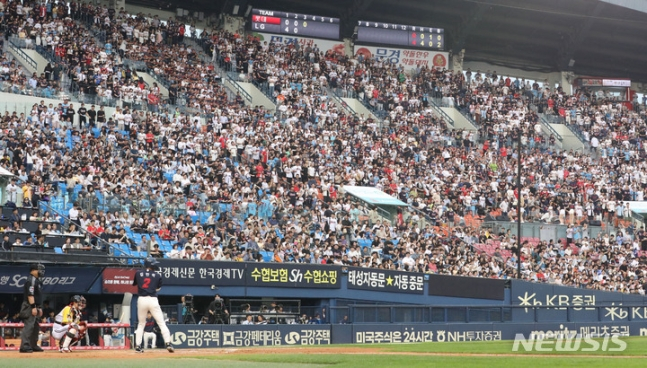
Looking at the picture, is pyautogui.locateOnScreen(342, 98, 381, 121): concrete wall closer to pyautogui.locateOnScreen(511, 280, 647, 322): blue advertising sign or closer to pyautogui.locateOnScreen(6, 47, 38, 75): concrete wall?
pyautogui.locateOnScreen(511, 280, 647, 322): blue advertising sign

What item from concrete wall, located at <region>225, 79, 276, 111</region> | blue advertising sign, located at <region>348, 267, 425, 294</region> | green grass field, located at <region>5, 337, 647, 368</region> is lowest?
blue advertising sign, located at <region>348, 267, 425, 294</region>

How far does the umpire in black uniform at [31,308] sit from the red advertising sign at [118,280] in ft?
26.4

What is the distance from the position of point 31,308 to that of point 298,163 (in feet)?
64.4

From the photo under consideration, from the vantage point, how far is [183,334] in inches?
958

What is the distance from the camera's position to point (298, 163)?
118 feet

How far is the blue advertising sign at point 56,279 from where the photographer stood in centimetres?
2453

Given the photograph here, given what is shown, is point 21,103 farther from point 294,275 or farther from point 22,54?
point 294,275

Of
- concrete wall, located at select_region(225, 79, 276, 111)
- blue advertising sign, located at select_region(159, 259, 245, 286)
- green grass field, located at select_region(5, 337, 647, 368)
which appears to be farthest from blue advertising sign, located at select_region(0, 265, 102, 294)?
concrete wall, located at select_region(225, 79, 276, 111)

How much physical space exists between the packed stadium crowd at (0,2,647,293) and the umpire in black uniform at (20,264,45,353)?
28.5ft

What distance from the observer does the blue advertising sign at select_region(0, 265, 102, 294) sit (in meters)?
24.5

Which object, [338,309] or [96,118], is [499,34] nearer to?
[96,118]

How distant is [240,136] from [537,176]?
14.4 metres

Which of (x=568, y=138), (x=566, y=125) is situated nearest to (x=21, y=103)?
(x=568, y=138)

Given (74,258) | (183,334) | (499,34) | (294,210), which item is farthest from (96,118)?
(499,34)
